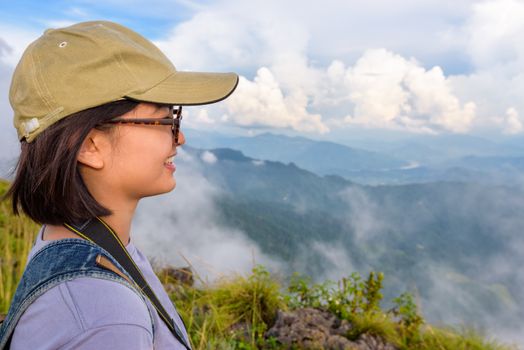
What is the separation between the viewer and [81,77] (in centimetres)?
138

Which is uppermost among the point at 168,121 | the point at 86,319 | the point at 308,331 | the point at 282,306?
the point at 168,121

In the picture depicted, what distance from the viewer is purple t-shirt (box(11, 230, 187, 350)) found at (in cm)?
102

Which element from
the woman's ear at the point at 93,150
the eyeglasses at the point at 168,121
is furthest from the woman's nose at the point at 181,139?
the woman's ear at the point at 93,150

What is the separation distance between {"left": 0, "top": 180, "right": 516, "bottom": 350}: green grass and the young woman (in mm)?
3117

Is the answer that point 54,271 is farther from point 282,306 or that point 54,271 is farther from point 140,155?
point 282,306

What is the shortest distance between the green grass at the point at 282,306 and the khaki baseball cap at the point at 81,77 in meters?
3.38

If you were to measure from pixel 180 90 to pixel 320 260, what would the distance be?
18464 cm

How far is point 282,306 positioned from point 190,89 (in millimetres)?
4254

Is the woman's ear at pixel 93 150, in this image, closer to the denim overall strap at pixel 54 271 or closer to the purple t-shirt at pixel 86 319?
the denim overall strap at pixel 54 271

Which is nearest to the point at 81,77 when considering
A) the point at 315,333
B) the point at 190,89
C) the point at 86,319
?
the point at 190,89

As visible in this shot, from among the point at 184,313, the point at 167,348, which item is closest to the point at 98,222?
the point at 167,348

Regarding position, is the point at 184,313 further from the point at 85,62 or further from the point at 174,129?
the point at 85,62

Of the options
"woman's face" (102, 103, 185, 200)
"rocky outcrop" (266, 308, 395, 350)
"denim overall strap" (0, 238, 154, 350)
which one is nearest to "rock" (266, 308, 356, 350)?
"rocky outcrop" (266, 308, 395, 350)

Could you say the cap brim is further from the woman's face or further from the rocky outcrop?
the rocky outcrop
